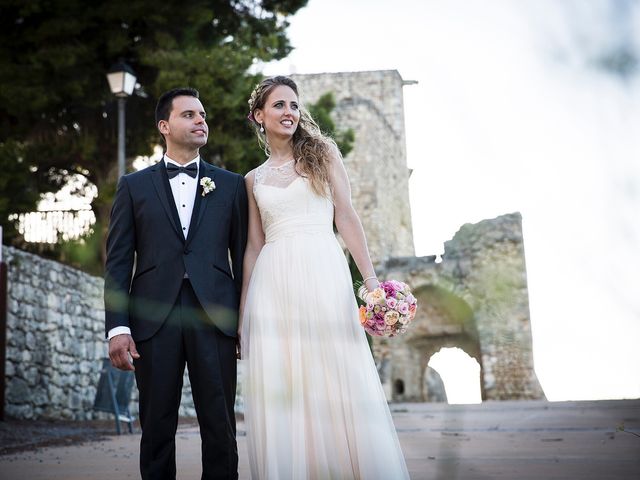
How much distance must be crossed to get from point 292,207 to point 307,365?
0.55 m

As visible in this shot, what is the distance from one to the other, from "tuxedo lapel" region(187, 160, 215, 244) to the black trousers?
0.24m

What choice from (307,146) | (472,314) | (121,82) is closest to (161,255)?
(307,146)

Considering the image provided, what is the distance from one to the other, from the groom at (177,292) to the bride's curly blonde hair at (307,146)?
0.83 ft

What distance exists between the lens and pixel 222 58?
11578 mm

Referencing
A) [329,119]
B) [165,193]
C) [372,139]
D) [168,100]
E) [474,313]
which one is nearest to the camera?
[165,193]

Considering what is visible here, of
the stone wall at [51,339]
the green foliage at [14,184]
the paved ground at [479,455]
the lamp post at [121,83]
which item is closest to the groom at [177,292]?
the paved ground at [479,455]

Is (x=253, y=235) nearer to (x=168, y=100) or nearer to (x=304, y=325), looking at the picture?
(x=304, y=325)

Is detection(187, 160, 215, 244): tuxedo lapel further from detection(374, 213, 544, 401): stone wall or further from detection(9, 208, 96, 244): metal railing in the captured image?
detection(374, 213, 544, 401): stone wall

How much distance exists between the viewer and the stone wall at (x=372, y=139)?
2603 centimetres

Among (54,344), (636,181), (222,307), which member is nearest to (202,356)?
(222,307)

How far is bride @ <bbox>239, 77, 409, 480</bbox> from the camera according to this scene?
2.51 m

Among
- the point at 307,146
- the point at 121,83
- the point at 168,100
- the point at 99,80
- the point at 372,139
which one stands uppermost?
the point at 372,139

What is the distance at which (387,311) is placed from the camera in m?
2.50

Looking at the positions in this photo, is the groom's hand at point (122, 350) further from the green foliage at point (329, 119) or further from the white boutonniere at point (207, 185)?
the green foliage at point (329, 119)
